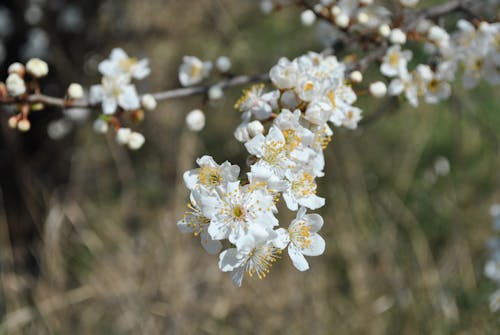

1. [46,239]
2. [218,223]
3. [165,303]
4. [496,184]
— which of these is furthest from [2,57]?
[496,184]

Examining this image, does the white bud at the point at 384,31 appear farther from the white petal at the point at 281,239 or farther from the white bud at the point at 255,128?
the white petal at the point at 281,239

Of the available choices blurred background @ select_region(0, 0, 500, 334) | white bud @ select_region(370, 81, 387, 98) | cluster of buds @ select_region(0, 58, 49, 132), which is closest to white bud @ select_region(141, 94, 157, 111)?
cluster of buds @ select_region(0, 58, 49, 132)

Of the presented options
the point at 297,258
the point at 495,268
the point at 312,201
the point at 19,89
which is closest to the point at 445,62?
the point at 312,201

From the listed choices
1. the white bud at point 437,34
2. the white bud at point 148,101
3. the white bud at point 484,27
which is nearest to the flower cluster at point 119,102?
the white bud at point 148,101

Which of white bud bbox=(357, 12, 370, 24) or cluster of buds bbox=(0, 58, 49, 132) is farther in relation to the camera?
white bud bbox=(357, 12, 370, 24)

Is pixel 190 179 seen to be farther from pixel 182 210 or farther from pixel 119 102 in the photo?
pixel 182 210

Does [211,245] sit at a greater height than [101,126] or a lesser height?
lesser

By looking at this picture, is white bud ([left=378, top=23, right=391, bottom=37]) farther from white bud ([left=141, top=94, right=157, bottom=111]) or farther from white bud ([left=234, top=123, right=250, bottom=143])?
white bud ([left=141, top=94, right=157, bottom=111])
